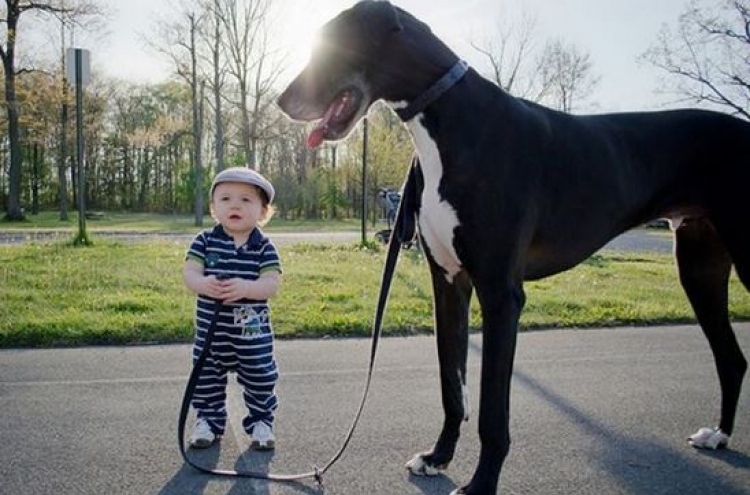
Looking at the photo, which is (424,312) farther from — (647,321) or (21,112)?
(21,112)

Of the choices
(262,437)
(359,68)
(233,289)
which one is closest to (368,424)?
(262,437)

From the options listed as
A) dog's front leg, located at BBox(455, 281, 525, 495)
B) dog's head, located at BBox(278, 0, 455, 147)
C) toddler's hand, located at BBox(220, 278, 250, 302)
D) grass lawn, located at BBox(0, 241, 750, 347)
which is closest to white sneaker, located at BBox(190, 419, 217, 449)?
toddler's hand, located at BBox(220, 278, 250, 302)

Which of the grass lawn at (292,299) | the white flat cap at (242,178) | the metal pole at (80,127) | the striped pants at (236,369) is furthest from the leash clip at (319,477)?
the metal pole at (80,127)

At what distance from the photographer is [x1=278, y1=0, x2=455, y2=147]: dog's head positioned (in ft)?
8.82

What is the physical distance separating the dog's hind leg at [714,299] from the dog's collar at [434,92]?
167 cm

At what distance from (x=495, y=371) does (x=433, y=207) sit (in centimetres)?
69

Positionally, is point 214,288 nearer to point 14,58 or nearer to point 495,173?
point 495,173

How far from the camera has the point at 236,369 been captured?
3.74 meters

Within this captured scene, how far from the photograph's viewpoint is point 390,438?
3.72 meters

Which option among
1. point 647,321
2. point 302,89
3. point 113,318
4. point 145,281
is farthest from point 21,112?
point 302,89

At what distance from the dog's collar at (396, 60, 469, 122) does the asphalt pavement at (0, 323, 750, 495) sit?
1623 millimetres

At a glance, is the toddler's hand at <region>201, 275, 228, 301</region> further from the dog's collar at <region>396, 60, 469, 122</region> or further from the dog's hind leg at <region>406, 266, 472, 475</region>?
the dog's collar at <region>396, 60, 469, 122</region>

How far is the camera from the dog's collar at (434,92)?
2771 mm

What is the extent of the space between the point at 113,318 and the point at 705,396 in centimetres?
490
